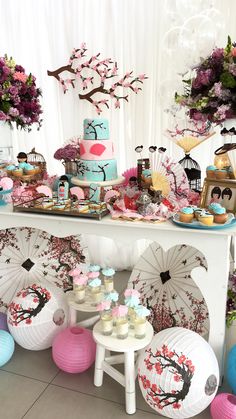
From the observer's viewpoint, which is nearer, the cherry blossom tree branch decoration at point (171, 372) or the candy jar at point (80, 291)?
the cherry blossom tree branch decoration at point (171, 372)

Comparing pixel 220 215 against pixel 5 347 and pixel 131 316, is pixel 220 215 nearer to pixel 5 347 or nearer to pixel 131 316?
pixel 131 316

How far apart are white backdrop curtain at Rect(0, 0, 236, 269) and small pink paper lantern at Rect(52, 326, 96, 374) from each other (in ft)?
4.37

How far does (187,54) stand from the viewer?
1710 mm

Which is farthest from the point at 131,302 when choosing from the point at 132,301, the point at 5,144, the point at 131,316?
the point at 5,144

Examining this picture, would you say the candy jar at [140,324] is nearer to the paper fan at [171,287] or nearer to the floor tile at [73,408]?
the floor tile at [73,408]

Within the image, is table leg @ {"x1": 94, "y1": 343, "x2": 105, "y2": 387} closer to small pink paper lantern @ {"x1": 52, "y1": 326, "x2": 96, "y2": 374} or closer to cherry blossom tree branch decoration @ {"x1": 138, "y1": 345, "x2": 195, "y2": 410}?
small pink paper lantern @ {"x1": 52, "y1": 326, "x2": 96, "y2": 374}

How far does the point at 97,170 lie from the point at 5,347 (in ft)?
3.25

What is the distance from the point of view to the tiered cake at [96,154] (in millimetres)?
1796

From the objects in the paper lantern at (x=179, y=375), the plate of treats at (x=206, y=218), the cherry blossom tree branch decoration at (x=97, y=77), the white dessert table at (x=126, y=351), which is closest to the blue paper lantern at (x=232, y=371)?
the paper lantern at (x=179, y=375)

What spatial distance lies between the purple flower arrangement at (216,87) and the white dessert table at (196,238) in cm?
57

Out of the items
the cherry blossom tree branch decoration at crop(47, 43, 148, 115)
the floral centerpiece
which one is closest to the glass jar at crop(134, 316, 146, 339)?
the floral centerpiece

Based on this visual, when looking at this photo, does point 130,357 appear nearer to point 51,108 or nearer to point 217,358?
point 217,358

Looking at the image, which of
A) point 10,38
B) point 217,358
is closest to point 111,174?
point 217,358

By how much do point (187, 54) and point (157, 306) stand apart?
1330 millimetres
